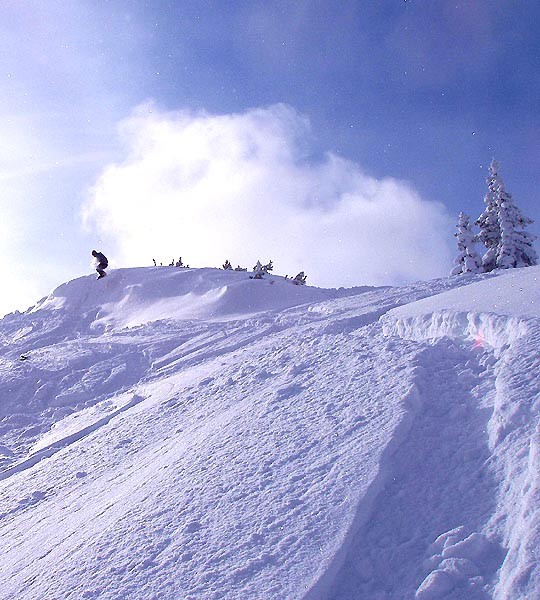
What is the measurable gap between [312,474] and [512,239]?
2557 cm

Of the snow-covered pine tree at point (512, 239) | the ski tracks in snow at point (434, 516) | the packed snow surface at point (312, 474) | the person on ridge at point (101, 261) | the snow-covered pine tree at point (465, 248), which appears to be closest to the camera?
the ski tracks in snow at point (434, 516)

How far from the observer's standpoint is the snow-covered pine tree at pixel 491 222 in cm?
2788

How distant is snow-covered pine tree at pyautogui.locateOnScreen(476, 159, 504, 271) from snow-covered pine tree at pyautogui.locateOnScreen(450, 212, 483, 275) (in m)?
0.53

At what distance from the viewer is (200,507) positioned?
494cm

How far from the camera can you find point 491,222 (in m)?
28.5

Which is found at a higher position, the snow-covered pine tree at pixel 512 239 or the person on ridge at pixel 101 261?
the person on ridge at pixel 101 261

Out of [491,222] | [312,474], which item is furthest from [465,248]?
[312,474]

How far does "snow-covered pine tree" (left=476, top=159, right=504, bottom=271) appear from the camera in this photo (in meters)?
27.9

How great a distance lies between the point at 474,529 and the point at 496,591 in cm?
60

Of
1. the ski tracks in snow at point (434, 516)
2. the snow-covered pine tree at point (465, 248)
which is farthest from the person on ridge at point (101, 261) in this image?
the ski tracks in snow at point (434, 516)

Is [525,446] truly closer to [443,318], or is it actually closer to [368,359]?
[368,359]

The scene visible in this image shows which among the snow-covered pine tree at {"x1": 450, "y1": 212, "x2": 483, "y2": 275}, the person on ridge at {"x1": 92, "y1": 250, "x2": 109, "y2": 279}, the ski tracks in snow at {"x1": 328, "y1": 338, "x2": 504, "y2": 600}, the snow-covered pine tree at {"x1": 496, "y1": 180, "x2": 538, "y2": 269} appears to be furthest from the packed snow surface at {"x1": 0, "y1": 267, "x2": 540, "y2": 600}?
the person on ridge at {"x1": 92, "y1": 250, "x2": 109, "y2": 279}

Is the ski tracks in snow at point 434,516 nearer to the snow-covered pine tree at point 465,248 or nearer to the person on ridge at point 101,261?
the snow-covered pine tree at point 465,248

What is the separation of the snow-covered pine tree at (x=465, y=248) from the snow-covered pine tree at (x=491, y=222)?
21.0 inches
